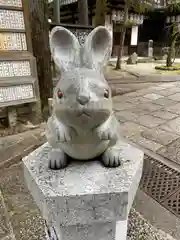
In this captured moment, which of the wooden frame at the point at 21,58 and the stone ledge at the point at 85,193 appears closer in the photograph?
the stone ledge at the point at 85,193

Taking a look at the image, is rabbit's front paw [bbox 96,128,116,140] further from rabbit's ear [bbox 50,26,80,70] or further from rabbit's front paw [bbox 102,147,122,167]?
rabbit's ear [bbox 50,26,80,70]

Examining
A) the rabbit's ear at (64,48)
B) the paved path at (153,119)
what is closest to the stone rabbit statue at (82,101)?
the rabbit's ear at (64,48)

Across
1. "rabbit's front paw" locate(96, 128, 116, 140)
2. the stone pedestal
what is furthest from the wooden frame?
"rabbit's front paw" locate(96, 128, 116, 140)

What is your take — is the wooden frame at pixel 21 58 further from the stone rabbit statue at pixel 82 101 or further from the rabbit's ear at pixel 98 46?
the rabbit's ear at pixel 98 46

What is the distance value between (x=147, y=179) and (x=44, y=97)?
79.3 inches

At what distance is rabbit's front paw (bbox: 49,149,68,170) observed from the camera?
0.96 meters

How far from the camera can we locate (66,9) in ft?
34.3

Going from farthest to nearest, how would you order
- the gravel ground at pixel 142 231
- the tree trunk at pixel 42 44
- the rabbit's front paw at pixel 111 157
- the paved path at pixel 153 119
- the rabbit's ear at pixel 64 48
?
the tree trunk at pixel 42 44
the paved path at pixel 153 119
the gravel ground at pixel 142 231
the rabbit's front paw at pixel 111 157
the rabbit's ear at pixel 64 48

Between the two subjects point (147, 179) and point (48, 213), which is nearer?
point (48, 213)

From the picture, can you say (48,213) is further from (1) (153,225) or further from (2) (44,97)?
(2) (44,97)

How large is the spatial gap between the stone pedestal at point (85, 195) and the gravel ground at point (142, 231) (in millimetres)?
382

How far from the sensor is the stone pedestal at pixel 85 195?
0.85 metres

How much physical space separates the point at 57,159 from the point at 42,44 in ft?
8.18

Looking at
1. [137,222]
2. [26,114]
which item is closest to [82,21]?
[26,114]
